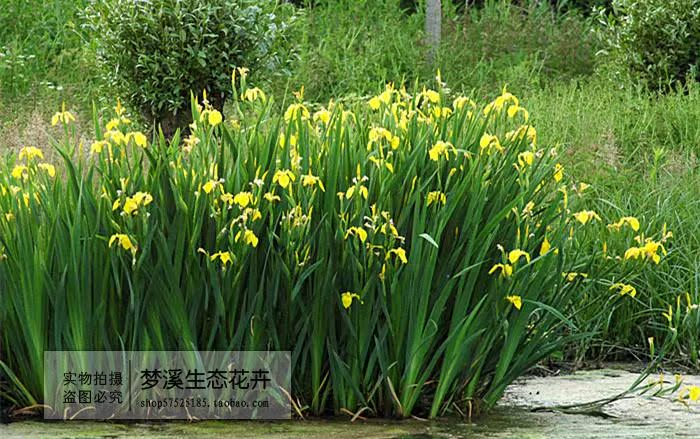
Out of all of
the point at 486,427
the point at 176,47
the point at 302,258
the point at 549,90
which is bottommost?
the point at 486,427

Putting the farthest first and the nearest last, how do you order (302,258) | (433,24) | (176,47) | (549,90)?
(433,24)
(549,90)
(176,47)
(302,258)

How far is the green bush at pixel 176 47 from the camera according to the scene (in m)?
9.05

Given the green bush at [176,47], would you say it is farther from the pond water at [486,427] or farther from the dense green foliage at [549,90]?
the pond water at [486,427]

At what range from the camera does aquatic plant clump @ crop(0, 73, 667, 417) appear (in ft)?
12.2

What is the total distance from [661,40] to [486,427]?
276 inches

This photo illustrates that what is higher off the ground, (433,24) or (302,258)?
(433,24)

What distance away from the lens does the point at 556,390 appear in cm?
451

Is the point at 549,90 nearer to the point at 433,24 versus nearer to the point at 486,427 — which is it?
the point at 433,24

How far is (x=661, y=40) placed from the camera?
397 inches

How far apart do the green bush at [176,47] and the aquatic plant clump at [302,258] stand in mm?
5171

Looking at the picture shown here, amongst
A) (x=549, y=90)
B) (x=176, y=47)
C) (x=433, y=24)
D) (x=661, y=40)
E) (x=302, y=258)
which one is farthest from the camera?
(x=433, y=24)

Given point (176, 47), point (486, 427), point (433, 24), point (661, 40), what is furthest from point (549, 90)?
point (486, 427)

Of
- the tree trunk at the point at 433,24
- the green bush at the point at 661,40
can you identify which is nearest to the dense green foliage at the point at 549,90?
the green bush at the point at 661,40

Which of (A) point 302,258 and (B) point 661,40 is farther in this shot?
(B) point 661,40
